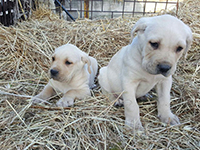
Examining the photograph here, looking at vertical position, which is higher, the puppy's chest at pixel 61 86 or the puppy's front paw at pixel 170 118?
the puppy's chest at pixel 61 86

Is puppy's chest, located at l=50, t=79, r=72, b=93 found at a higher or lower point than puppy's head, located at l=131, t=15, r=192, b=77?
lower

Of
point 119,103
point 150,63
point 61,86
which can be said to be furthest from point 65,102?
point 150,63

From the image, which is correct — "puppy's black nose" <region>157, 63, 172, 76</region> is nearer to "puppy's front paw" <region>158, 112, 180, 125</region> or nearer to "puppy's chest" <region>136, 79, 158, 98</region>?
"puppy's chest" <region>136, 79, 158, 98</region>

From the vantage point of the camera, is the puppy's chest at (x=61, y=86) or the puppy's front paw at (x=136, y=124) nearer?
the puppy's front paw at (x=136, y=124)

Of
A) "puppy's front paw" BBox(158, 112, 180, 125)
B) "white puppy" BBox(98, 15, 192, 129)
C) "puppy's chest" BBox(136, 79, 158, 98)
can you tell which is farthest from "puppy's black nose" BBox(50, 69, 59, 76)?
"puppy's front paw" BBox(158, 112, 180, 125)

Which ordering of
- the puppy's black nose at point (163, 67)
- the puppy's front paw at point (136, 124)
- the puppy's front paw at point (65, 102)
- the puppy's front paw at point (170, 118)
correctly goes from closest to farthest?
the puppy's black nose at point (163, 67) < the puppy's front paw at point (136, 124) < the puppy's front paw at point (170, 118) < the puppy's front paw at point (65, 102)

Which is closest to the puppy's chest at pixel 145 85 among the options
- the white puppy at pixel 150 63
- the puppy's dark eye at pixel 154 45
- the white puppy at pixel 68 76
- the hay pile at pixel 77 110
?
the white puppy at pixel 150 63

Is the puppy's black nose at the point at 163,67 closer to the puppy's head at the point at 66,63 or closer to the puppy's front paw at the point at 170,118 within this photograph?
the puppy's front paw at the point at 170,118

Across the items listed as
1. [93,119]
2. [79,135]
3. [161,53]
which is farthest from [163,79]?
[79,135]
